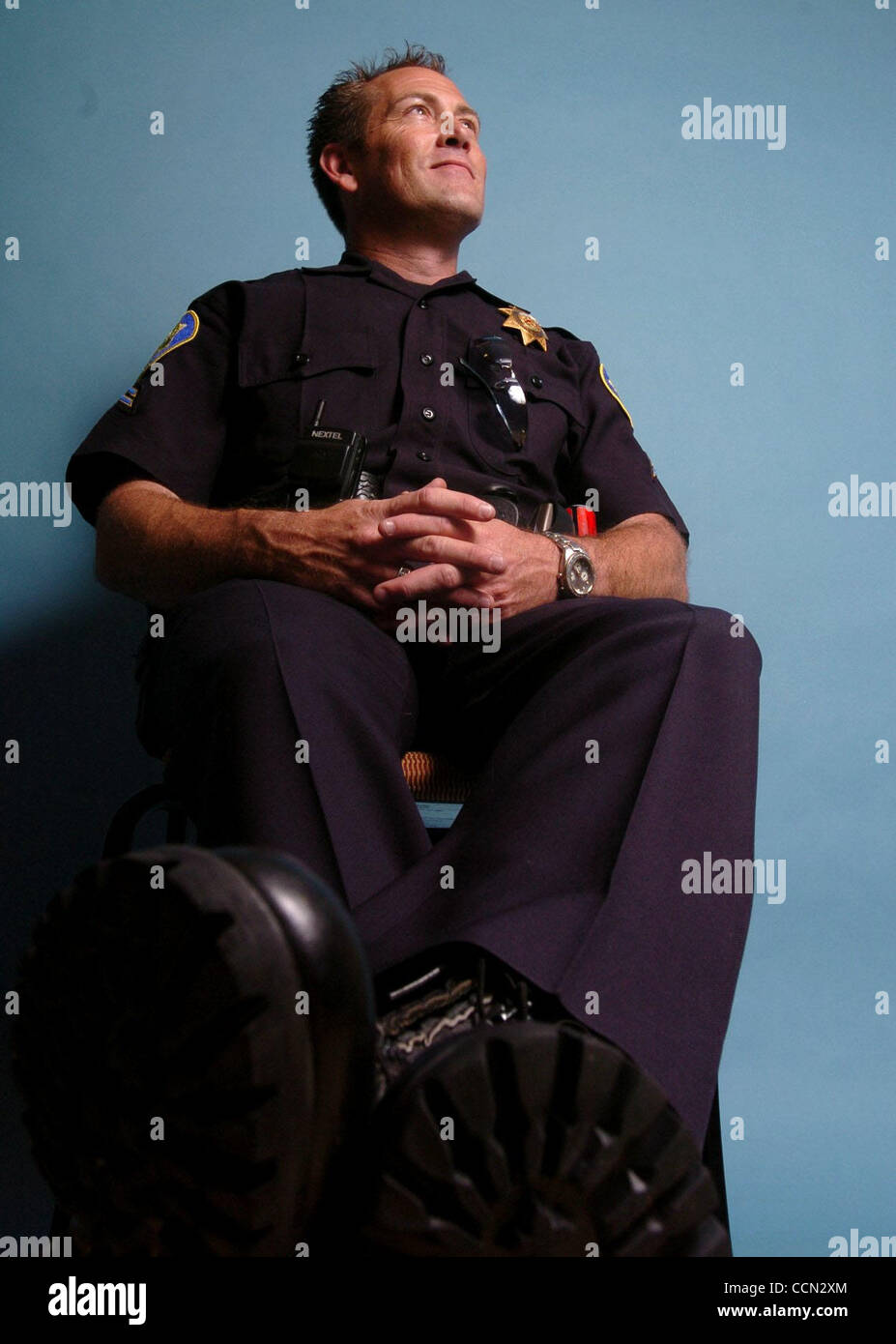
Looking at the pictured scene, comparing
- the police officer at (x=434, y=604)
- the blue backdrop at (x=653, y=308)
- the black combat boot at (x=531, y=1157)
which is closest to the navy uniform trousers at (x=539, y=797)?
the police officer at (x=434, y=604)

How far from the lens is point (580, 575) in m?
0.96

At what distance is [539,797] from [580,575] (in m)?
0.33

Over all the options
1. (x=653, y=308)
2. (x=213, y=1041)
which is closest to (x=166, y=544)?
(x=213, y=1041)

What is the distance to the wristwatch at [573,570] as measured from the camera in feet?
3.11

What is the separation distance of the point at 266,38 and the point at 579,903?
127 centimetres

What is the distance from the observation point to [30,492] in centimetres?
135

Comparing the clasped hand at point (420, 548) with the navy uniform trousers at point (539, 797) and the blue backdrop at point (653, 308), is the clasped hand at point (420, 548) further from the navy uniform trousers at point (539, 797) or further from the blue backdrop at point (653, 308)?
the blue backdrop at point (653, 308)

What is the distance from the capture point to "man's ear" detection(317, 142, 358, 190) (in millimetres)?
1326

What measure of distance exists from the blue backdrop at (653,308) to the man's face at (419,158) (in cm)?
17

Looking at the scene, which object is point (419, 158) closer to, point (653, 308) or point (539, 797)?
point (653, 308)

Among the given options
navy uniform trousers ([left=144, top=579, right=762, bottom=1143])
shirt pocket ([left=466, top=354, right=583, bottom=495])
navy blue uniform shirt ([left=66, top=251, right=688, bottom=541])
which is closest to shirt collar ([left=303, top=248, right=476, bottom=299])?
navy blue uniform shirt ([left=66, top=251, right=688, bottom=541])

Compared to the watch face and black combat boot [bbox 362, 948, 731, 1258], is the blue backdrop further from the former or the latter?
black combat boot [bbox 362, 948, 731, 1258]

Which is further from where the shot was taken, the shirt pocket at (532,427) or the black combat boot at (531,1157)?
the shirt pocket at (532,427)

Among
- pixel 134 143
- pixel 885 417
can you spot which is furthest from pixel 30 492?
pixel 885 417
